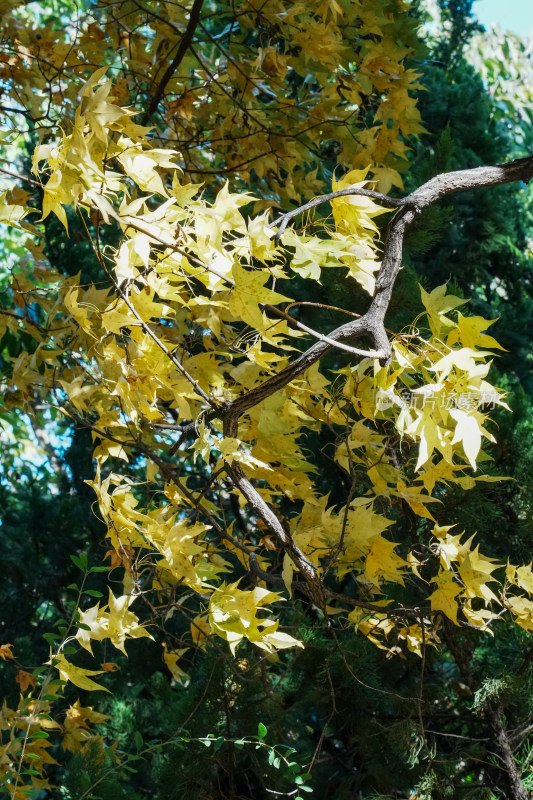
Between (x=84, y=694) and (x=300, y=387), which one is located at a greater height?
(x=300, y=387)

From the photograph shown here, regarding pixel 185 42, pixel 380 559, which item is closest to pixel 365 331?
pixel 380 559

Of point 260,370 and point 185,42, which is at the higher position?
point 185,42

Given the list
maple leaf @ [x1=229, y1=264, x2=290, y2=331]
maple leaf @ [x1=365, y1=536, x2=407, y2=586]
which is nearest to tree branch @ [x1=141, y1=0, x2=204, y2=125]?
maple leaf @ [x1=229, y1=264, x2=290, y2=331]

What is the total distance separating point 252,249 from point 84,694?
1621 mm

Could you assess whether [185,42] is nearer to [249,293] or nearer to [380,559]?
[249,293]

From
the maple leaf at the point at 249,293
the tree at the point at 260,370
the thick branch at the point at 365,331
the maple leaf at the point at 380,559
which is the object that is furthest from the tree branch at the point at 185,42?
the maple leaf at the point at 380,559

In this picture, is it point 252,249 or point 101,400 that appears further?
point 101,400

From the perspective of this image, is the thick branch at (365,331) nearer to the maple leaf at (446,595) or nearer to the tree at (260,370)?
the tree at (260,370)

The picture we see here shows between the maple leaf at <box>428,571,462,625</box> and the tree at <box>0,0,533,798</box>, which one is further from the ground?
the tree at <box>0,0,533,798</box>

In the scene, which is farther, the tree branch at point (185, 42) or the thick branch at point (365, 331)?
the tree branch at point (185, 42)

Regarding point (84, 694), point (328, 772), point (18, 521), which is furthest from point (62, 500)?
point (328, 772)

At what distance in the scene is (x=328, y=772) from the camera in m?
1.56

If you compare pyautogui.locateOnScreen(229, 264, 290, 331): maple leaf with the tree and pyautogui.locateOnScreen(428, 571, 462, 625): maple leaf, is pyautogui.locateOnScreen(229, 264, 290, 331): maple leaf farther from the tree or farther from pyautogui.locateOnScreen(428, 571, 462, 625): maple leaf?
pyautogui.locateOnScreen(428, 571, 462, 625): maple leaf

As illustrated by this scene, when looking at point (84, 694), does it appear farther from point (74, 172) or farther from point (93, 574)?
point (74, 172)
